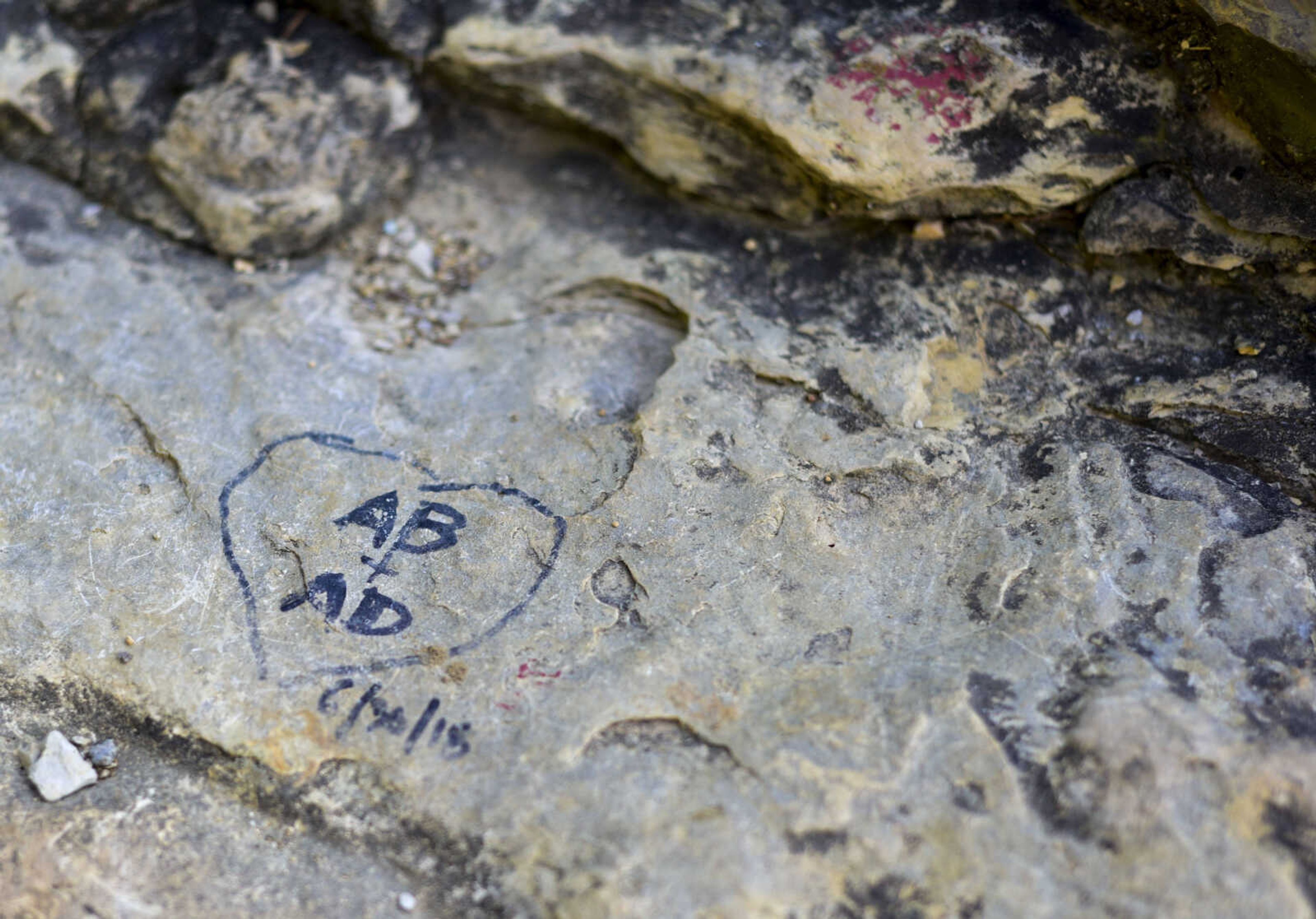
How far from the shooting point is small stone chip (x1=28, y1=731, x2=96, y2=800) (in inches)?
70.4

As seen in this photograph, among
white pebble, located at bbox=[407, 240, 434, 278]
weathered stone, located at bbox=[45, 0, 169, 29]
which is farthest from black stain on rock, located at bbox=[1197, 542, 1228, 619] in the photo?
weathered stone, located at bbox=[45, 0, 169, 29]

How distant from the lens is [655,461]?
6.62ft

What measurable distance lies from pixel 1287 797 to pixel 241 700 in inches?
69.3

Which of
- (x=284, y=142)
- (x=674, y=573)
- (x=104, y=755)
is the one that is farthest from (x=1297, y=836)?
(x=284, y=142)

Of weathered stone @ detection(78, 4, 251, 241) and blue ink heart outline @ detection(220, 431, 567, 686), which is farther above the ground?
weathered stone @ detection(78, 4, 251, 241)

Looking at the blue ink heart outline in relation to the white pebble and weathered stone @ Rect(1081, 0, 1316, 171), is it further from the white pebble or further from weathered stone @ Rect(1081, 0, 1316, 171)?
weathered stone @ Rect(1081, 0, 1316, 171)

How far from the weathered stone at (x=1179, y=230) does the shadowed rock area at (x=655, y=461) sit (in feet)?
0.03

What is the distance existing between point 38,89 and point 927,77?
2092 millimetres

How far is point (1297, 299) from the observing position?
2.11 metres

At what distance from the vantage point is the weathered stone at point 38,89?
94.6 inches

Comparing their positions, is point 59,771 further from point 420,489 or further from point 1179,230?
point 1179,230

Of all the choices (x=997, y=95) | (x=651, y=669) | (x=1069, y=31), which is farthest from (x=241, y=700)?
(x=1069, y=31)

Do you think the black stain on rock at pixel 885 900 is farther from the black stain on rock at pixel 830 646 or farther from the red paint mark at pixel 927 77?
the red paint mark at pixel 927 77

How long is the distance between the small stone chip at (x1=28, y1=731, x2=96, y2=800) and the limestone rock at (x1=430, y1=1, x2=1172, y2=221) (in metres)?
1.74
